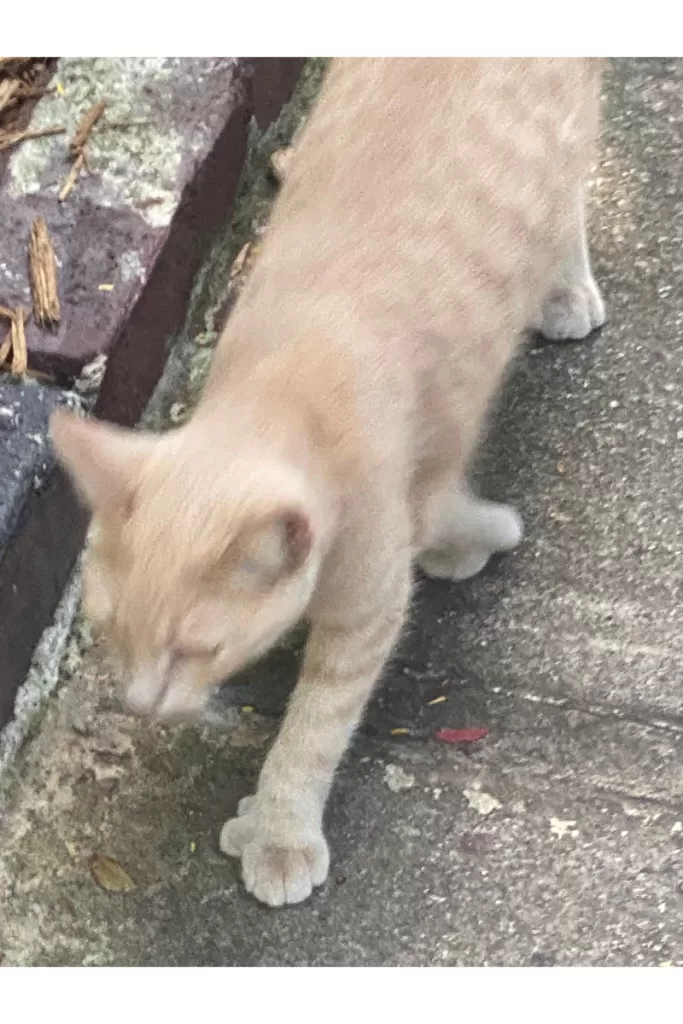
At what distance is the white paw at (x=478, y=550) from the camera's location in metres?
1.75

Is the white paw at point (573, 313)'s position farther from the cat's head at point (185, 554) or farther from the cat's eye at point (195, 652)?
the cat's eye at point (195, 652)

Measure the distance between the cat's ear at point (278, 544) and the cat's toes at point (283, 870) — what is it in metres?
0.60

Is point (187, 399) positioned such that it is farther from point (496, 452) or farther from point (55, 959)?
point (55, 959)

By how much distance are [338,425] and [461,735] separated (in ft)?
2.01

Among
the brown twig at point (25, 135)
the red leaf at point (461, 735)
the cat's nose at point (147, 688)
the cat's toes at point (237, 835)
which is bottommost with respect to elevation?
the red leaf at point (461, 735)

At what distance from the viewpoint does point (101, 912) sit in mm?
1562

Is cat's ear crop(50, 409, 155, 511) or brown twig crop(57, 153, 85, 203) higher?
cat's ear crop(50, 409, 155, 511)

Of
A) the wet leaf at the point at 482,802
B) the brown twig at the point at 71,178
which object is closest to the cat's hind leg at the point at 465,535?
the wet leaf at the point at 482,802

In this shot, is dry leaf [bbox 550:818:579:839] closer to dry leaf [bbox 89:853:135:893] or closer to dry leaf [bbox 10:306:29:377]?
dry leaf [bbox 89:853:135:893]

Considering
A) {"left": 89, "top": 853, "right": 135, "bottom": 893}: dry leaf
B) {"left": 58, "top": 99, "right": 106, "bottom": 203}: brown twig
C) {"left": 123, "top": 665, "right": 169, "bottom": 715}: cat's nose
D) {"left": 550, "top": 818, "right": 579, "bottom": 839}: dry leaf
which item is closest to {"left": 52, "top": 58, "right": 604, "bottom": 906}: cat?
{"left": 123, "top": 665, "right": 169, "bottom": 715}: cat's nose

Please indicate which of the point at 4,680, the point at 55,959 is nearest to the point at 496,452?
the point at 4,680

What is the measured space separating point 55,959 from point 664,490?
1170mm

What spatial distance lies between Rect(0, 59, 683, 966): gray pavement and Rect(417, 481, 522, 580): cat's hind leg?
4 centimetres

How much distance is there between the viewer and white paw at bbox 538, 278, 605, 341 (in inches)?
77.0
